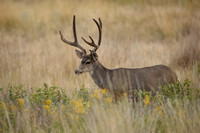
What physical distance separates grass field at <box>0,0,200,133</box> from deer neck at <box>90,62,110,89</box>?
0.16 meters

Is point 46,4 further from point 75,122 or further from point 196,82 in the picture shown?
point 75,122

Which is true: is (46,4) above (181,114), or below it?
above

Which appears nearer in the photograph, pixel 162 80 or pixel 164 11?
pixel 162 80

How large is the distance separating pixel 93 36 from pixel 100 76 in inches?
232

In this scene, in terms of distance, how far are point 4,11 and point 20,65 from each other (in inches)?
269

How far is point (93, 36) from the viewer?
1267 cm

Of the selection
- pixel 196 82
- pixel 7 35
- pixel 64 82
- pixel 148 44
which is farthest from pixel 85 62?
pixel 7 35

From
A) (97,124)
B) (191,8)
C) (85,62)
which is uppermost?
(191,8)

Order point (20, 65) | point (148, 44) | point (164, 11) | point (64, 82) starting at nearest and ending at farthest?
point (64, 82) < point (20, 65) < point (148, 44) < point (164, 11)

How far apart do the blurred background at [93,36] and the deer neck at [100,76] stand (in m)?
0.42

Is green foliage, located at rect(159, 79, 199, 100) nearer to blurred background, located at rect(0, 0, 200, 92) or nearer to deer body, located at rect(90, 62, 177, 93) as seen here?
deer body, located at rect(90, 62, 177, 93)

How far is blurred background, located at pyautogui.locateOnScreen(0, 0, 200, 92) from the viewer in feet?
27.1

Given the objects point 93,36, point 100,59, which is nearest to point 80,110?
point 100,59

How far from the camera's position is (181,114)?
4.71 m
